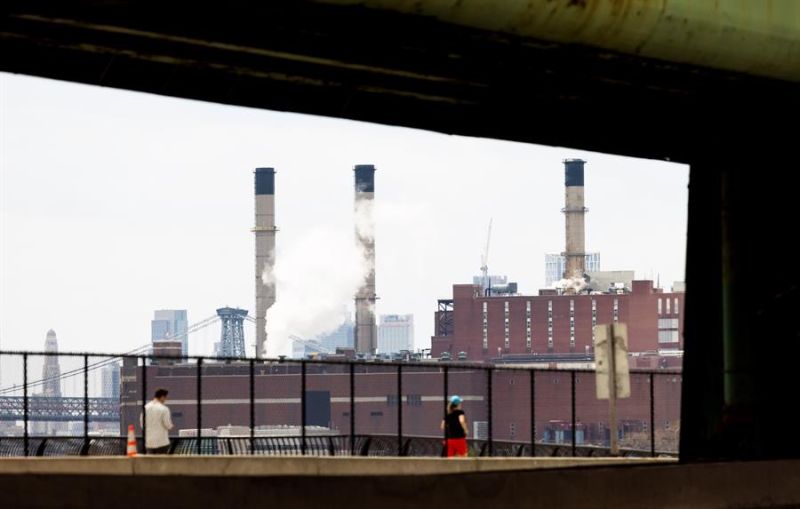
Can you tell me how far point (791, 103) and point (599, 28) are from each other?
457cm

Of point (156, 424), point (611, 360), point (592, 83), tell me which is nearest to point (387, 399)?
point (156, 424)

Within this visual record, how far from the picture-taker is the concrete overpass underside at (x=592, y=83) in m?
16.5

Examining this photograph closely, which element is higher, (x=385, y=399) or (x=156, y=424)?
(x=156, y=424)

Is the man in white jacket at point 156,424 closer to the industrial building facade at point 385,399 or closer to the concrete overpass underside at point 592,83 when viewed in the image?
the concrete overpass underside at point 592,83

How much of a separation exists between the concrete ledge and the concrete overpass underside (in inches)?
117

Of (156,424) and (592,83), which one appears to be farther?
(156,424)

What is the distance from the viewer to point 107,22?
50.9ft

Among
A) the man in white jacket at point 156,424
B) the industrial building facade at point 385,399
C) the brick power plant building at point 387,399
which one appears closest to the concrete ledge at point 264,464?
the man in white jacket at point 156,424

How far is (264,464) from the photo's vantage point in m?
27.8

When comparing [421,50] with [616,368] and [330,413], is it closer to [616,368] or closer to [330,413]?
[616,368]

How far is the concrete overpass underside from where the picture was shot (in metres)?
16.5

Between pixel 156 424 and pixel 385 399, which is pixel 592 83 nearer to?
pixel 156 424

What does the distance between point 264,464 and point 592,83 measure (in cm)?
996

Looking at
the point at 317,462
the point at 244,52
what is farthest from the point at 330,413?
the point at 244,52
